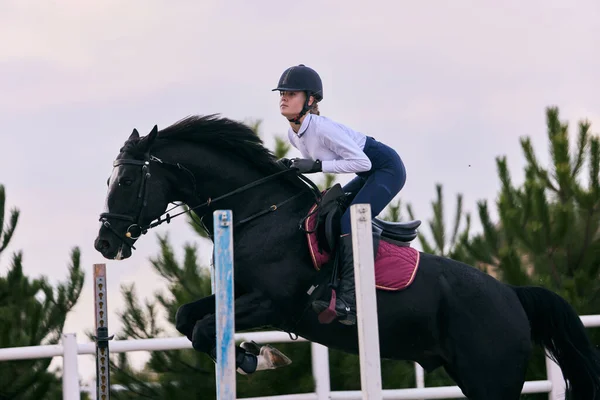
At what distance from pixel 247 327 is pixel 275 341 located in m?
1.54

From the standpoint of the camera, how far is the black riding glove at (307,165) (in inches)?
223

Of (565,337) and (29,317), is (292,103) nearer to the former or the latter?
(565,337)

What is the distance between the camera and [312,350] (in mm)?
7105

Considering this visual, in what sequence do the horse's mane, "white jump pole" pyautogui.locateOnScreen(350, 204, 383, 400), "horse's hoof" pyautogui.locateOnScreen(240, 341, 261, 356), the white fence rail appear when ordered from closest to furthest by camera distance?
"white jump pole" pyautogui.locateOnScreen(350, 204, 383, 400)
"horse's hoof" pyautogui.locateOnScreen(240, 341, 261, 356)
the horse's mane
the white fence rail

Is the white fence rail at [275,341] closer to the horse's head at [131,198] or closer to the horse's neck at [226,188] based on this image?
the horse's neck at [226,188]

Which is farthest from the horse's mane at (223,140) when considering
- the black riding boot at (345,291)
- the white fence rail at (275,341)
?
the white fence rail at (275,341)


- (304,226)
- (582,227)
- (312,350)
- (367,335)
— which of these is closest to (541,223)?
(582,227)

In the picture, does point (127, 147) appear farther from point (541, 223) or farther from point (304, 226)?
point (541, 223)

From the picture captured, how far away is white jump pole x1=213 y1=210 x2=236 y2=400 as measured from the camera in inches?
172

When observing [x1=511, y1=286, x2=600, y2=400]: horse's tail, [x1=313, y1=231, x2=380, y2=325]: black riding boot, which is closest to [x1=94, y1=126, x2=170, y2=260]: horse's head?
[x1=313, y1=231, x2=380, y2=325]: black riding boot

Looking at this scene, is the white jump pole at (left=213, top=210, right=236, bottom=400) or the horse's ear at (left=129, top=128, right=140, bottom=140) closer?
the white jump pole at (left=213, top=210, right=236, bottom=400)

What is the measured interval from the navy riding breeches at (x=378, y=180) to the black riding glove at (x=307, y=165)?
256mm

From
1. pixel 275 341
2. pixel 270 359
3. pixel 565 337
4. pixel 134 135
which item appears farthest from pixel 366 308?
pixel 275 341

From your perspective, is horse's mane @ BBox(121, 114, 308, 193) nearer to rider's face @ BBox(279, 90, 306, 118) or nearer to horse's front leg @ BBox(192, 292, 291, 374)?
rider's face @ BBox(279, 90, 306, 118)
